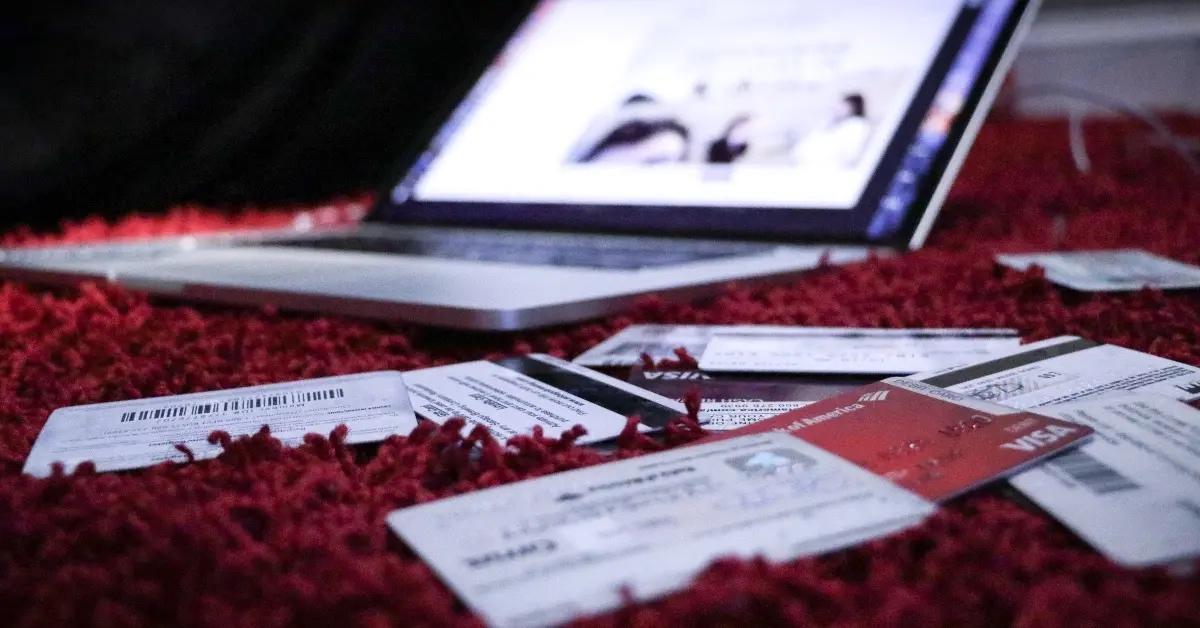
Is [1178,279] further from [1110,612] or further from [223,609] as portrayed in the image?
[223,609]

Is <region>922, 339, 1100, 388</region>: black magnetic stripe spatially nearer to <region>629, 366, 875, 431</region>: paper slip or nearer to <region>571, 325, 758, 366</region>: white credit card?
<region>629, 366, 875, 431</region>: paper slip

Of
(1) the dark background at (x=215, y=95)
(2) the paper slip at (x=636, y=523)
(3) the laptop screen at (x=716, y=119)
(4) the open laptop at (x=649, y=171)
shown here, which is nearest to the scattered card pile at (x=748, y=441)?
(2) the paper slip at (x=636, y=523)

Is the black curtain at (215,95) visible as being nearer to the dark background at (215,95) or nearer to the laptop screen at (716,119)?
the dark background at (215,95)

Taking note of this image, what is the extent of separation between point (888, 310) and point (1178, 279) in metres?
0.22

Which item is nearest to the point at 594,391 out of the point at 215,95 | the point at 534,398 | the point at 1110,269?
the point at 534,398

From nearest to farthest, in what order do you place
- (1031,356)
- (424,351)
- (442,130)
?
(1031,356) < (424,351) < (442,130)

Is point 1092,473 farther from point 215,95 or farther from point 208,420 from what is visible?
point 215,95

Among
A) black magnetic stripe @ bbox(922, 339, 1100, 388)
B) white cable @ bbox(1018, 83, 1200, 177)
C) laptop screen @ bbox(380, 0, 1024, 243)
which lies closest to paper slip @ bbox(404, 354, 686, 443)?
black magnetic stripe @ bbox(922, 339, 1100, 388)

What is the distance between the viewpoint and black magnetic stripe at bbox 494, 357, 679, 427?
Result: 1.49ft

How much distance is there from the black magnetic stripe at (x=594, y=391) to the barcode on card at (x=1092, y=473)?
171 mm

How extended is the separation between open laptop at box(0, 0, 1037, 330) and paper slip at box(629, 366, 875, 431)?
4.1 inches

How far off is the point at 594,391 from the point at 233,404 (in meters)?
0.19

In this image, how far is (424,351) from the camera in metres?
0.62

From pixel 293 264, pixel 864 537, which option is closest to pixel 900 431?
pixel 864 537
